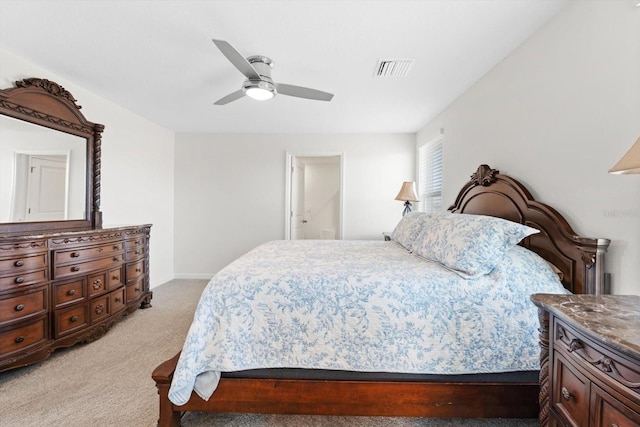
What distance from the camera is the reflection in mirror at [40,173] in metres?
2.13

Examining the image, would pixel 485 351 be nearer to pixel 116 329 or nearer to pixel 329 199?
pixel 116 329

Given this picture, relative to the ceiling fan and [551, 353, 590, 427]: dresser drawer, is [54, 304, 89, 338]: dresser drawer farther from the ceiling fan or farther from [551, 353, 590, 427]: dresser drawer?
[551, 353, 590, 427]: dresser drawer

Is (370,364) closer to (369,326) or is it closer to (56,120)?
(369,326)

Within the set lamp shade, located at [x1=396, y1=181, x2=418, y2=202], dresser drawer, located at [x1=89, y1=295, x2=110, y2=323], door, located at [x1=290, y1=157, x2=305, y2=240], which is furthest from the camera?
door, located at [x1=290, y1=157, x2=305, y2=240]

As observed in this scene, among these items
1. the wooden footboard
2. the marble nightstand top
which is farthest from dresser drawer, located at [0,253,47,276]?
the marble nightstand top

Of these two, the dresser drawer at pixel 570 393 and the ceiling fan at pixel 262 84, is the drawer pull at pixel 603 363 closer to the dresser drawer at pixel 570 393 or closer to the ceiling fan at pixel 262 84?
the dresser drawer at pixel 570 393

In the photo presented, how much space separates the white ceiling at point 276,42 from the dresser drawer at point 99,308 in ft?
6.76

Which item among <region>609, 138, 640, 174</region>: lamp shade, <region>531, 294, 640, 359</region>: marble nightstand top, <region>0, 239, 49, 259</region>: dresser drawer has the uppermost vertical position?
<region>609, 138, 640, 174</region>: lamp shade

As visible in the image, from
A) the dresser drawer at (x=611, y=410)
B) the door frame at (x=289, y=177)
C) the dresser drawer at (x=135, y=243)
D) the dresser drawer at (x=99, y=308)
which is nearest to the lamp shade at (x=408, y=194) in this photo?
the door frame at (x=289, y=177)

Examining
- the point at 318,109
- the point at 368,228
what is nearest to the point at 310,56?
the point at 318,109

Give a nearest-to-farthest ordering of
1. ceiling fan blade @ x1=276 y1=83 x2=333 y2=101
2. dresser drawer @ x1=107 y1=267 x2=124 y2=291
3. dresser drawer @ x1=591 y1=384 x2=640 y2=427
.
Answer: dresser drawer @ x1=591 y1=384 x2=640 y2=427, ceiling fan blade @ x1=276 y1=83 x2=333 y2=101, dresser drawer @ x1=107 y1=267 x2=124 y2=291

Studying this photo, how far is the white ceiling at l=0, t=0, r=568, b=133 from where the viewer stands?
1638mm

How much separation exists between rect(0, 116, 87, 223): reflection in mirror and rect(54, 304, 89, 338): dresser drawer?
0.83 meters

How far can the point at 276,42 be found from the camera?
6.41ft
